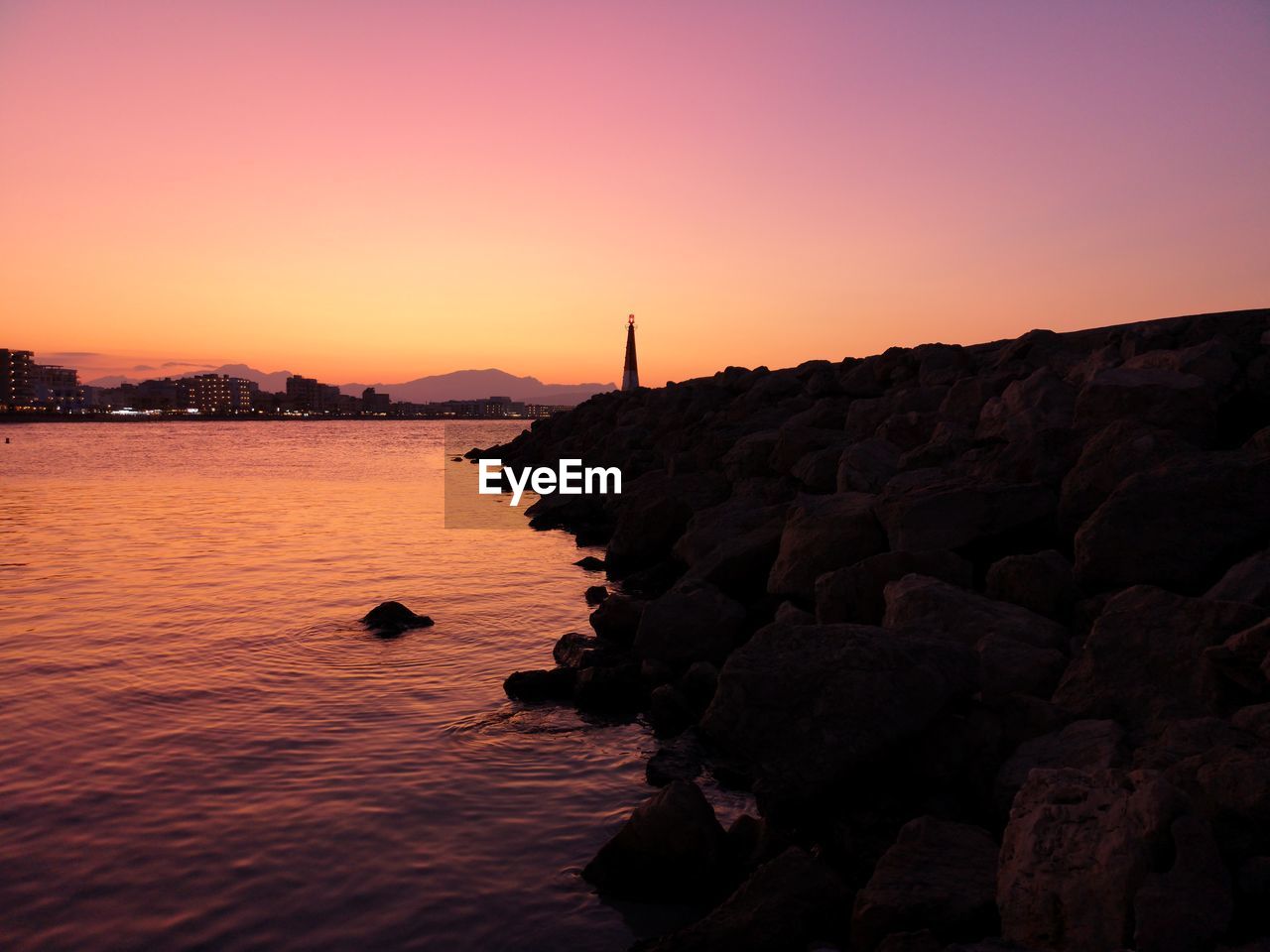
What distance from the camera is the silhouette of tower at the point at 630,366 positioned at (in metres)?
61.6

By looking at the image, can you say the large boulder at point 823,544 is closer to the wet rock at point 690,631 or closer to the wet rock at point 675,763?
the wet rock at point 690,631

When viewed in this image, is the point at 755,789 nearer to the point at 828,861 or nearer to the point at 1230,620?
the point at 828,861

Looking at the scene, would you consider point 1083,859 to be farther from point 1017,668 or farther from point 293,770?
point 293,770

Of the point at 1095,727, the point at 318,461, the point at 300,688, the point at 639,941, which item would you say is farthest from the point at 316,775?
the point at 318,461

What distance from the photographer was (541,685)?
346 inches

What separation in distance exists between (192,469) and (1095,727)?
49.2 m

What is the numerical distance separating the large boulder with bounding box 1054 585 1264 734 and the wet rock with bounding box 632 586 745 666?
11.0 ft

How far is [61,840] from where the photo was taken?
5852 millimetres

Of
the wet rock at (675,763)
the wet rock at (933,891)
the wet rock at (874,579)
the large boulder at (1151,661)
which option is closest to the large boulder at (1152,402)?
the wet rock at (874,579)

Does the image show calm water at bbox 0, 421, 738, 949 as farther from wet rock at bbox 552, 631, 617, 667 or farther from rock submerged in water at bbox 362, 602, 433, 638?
wet rock at bbox 552, 631, 617, 667

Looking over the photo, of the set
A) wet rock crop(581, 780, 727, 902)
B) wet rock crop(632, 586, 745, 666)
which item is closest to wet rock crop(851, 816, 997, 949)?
wet rock crop(581, 780, 727, 902)

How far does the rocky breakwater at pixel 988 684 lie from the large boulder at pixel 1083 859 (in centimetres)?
1

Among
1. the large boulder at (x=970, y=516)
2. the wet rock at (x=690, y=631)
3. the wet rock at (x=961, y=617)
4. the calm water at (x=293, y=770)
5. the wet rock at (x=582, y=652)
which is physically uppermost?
the large boulder at (x=970, y=516)

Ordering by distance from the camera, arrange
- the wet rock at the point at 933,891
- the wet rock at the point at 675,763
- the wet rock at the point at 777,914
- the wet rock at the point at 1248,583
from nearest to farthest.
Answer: the wet rock at the point at 933,891 < the wet rock at the point at 777,914 < the wet rock at the point at 1248,583 < the wet rock at the point at 675,763
